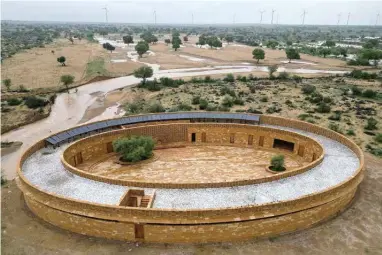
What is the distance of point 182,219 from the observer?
17.5 m

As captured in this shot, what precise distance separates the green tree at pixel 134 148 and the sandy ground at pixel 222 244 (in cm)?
867

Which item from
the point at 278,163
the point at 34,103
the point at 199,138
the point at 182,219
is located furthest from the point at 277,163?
the point at 34,103

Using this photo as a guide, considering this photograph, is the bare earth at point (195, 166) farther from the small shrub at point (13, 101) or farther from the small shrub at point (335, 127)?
the small shrub at point (13, 101)

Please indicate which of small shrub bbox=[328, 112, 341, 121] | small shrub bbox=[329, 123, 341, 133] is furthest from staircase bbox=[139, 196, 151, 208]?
small shrub bbox=[328, 112, 341, 121]

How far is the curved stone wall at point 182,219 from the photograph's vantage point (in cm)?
1759

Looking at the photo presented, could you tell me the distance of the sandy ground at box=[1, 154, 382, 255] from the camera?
A: 17.8 m

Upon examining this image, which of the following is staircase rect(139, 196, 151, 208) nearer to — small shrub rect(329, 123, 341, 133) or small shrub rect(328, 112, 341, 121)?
small shrub rect(329, 123, 341, 133)

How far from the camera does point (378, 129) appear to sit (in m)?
36.5

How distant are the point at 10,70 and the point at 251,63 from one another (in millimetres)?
64008

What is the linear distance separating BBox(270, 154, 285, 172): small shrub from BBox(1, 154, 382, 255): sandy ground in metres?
6.14

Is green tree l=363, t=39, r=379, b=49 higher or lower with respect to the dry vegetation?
higher

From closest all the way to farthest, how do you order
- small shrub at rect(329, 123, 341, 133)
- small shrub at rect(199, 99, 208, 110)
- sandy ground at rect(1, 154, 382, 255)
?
sandy ground at rect(1, 154, 382, 255)
small shrub at rect(329, 123, 341, 133)
small shrub at rect(199, 99, 208, 110)

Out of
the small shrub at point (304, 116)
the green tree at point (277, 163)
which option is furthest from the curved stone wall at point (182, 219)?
the small shrub at point (304, 116)

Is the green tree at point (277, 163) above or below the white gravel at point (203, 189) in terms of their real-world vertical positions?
below
